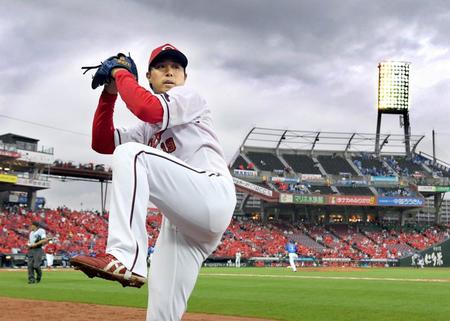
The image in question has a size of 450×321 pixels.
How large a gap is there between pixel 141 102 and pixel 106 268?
37.1 inches

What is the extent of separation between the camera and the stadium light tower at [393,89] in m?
54.7

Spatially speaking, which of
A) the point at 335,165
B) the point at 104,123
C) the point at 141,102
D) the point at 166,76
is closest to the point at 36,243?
the point at 104,123

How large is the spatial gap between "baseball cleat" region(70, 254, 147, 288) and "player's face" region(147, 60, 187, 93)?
4.09ft

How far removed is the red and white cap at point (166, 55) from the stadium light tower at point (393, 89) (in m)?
53.0

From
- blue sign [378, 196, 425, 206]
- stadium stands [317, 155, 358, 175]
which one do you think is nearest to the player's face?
blue sign [378, 196, 425, 206]

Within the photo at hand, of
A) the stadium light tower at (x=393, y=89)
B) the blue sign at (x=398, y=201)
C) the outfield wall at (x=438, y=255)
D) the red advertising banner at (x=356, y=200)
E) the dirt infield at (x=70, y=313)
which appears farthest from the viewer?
the stadium light tower at (x=393, y=89)

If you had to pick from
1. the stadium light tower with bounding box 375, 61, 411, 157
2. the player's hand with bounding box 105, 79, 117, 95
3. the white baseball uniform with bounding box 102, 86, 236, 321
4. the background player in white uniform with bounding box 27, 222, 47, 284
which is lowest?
the background player in white uniform with bounding box 27, 222, 47, 284

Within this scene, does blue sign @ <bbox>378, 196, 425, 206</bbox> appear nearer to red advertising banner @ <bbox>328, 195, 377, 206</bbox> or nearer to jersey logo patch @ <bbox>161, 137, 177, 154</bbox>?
red advertising banner @ <bbox>328, 195, 377, 206</bbox>

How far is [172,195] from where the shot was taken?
3094 mm

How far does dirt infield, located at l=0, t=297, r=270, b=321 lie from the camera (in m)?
7.90

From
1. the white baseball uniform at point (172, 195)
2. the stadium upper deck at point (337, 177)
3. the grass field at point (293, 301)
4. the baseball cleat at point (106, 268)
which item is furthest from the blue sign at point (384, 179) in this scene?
the baseball cleat at point (106, 268)

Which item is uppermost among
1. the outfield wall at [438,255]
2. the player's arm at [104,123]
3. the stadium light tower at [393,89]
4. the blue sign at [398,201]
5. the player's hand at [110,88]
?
the stadium light tower at [393,89]

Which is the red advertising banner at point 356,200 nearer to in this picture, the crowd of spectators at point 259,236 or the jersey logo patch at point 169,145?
the crowd of spectators at point 259,236

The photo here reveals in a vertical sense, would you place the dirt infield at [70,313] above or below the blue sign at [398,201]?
below
